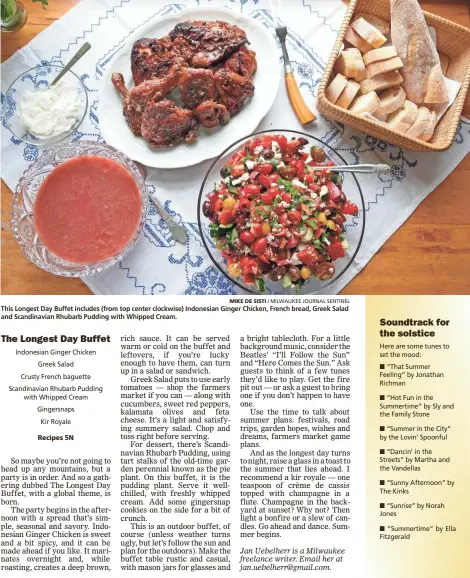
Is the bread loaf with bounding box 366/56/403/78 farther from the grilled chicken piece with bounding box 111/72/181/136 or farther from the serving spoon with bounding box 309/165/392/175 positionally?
the grilled chicken piece with bounding box 111/72/181/136

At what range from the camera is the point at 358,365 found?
60.7 inches

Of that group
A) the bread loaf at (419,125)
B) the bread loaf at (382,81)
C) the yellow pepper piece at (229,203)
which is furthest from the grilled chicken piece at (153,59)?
the bread loaf at (419,125)

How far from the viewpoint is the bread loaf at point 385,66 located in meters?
1.60

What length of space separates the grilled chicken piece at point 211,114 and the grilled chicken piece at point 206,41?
10cm

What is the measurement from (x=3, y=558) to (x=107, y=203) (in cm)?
88

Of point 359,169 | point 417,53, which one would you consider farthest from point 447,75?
point 359,169

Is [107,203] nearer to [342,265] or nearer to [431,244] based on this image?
[342,265]

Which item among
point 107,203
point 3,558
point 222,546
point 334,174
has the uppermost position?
point 107,203

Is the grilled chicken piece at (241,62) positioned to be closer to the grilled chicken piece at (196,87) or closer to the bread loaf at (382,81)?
the grilled chicken piece at (196,87)

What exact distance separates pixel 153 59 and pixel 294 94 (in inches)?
14.5

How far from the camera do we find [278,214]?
150cm

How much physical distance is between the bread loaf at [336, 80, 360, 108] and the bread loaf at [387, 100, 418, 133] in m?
0.12

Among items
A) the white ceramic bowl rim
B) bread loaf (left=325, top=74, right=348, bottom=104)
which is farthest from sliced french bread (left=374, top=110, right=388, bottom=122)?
the white ceramic bowl rim

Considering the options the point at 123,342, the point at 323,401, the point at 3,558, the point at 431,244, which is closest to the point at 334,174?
the point at 431,244
